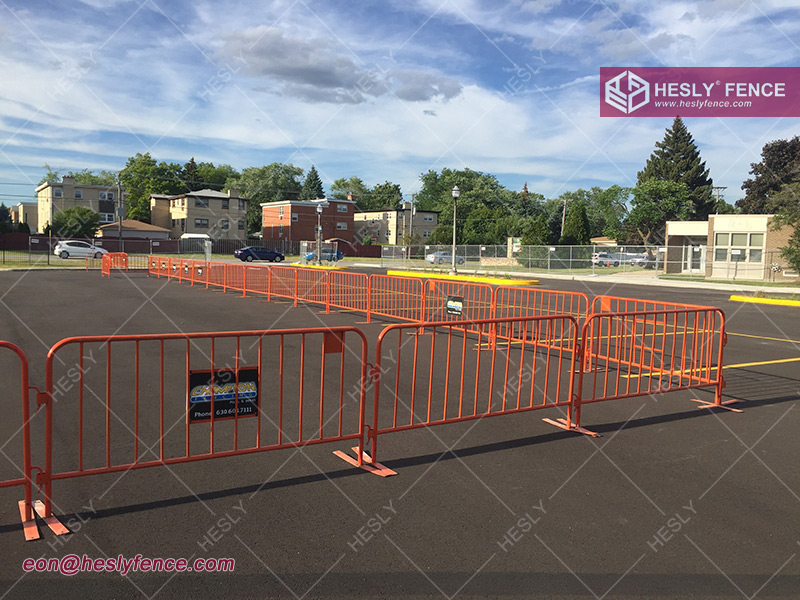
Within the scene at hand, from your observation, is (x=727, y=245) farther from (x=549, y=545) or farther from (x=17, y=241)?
(x=17, y=241)

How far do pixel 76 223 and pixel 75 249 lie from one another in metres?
13.4

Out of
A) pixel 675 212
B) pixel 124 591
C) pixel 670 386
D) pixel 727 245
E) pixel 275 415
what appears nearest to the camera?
pixel 124 591

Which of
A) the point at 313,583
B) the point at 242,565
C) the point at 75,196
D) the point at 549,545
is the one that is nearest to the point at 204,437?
the point at 242,565

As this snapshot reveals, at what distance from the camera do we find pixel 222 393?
213 inches

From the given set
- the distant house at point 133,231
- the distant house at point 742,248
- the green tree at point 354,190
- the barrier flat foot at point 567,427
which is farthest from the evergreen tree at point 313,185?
the barrier flat foot at point 567,427

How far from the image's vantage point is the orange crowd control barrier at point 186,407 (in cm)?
520

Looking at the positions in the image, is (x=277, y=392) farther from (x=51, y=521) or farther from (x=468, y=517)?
(x=468, y=517)

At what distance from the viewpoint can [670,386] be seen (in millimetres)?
8398

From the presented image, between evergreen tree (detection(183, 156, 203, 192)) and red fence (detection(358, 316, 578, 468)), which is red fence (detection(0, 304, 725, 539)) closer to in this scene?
red fence (detection(358, 316, 578, 468))

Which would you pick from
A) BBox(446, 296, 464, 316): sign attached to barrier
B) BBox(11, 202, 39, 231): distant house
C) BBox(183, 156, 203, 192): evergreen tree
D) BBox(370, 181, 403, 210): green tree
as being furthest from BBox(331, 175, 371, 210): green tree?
BBox(446, 296, 464, 316): sign attached to barrier

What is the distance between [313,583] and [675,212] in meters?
81.7

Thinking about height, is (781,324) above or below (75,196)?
below

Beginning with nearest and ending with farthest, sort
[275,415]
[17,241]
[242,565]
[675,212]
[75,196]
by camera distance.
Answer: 1. [242,565]
2. [275,415]
3. [17,241]
4. [675,212]
5. [75,196]

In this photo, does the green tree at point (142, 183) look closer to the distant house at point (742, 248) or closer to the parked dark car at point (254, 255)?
the parked dark car at point (254, 255)
